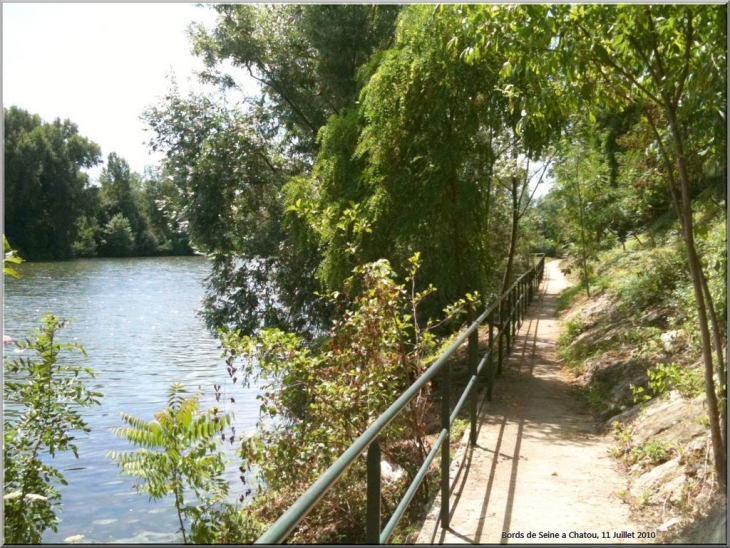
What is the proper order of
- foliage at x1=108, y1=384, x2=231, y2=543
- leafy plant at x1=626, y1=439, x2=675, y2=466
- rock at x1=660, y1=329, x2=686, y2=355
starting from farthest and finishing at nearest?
rock at x1=660, y1=329, x2=686, y2=355 < foliage at x1=108, y1=384, x2=231, y2=543 < leafy plant at x1=626, y1=439, x2=675, y2=466

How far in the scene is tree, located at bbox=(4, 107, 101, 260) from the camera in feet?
95.9

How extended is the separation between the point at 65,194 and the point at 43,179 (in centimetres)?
259

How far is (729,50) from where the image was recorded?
3.55 meters

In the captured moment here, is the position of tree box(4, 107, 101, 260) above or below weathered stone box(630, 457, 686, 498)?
above

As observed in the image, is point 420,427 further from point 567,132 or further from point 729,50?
point 567,132

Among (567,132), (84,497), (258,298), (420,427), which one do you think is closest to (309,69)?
(258,298)

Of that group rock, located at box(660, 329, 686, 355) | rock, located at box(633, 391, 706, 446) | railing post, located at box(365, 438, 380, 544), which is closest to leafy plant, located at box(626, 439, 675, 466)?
rock, located at box(633, 391, 706, 446)

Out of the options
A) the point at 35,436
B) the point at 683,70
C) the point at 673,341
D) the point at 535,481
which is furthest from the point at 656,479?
the point at 35,436

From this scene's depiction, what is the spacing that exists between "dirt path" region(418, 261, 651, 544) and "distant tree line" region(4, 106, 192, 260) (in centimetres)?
1506

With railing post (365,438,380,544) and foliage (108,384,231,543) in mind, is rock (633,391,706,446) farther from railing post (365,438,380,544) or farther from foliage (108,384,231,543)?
foliage (108,384,231,543)

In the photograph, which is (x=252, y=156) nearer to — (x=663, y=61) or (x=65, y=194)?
(x=663, y=61)

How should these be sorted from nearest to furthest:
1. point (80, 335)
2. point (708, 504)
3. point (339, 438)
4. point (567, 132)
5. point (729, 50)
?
point (729, 50)
point (708, 504)
point (339, 438)
point (567, 132)
point (80, 335)

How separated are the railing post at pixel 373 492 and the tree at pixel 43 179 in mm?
26626

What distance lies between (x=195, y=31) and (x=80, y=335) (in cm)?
1039
